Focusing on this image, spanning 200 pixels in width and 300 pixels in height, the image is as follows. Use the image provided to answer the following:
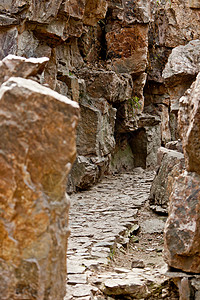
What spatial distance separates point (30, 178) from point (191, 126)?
215 cm

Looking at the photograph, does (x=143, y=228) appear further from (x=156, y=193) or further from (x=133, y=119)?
(x=133, y=119)

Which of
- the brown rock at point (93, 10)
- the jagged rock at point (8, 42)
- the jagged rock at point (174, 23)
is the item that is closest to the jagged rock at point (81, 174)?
the jagged rock at point (8, 42)

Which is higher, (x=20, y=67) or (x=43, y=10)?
(x=43, y=10)

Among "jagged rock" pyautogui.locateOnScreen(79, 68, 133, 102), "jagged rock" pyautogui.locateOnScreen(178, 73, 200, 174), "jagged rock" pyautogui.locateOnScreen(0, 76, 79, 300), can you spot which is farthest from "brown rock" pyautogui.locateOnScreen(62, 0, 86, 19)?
"jagged rock" pyautogui.locateOnScreen(0, 76, 79, 300)

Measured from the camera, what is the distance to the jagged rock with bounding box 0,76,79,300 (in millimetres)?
2654

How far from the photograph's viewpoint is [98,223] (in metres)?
8.04

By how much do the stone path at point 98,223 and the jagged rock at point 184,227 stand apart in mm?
1091

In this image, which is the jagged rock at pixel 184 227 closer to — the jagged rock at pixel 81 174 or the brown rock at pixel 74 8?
the jagged rock at pixel 81 174

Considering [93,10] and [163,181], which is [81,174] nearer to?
[163,181]

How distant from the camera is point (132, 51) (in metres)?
14.7

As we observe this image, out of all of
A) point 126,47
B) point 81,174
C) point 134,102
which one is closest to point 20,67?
point 81,174

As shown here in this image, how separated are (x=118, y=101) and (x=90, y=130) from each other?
7.66 feet

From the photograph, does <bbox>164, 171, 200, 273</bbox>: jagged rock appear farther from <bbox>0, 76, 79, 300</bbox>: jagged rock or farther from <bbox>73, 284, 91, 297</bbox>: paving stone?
<bbox>0, 76, 79, 300</bbox>: jagged rock

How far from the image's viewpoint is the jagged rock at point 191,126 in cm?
414
